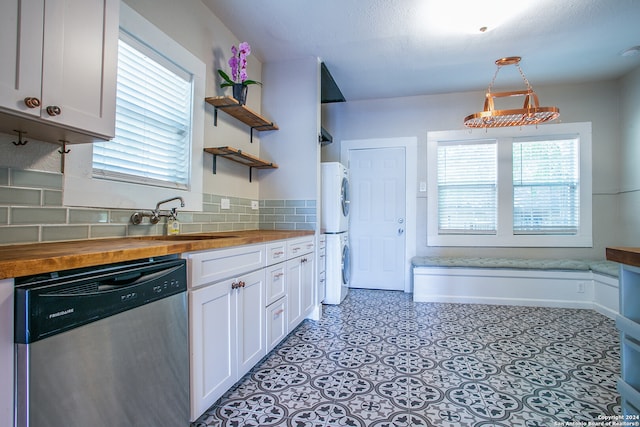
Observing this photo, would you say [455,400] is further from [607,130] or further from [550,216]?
[607,130]

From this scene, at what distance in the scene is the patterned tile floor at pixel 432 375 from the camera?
5.36ft

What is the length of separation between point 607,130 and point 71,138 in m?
5.30

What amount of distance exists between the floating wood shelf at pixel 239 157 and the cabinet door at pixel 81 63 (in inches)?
42.8

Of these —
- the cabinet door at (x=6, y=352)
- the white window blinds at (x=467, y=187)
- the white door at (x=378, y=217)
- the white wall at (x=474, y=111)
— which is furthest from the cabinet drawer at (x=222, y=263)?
the white window blinds at (x=467, y=187)

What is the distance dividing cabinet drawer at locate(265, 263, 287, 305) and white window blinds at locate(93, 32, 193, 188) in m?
0.88

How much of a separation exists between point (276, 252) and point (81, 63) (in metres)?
1.49

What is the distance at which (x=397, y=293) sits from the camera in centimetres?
424

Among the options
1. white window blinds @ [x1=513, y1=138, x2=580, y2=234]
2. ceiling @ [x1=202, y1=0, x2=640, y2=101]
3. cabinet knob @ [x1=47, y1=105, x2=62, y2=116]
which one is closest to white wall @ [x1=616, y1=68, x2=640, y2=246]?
ceiling @ [x1=202, y1=0, x2=640, y2=101]

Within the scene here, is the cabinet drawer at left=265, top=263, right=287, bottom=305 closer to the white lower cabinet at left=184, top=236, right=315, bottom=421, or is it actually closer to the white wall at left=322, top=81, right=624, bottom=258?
the white lower cabinet at left=184, top=236, right=315, bottom=421

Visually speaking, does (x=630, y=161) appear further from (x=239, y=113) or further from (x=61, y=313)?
(x=61, y=313)

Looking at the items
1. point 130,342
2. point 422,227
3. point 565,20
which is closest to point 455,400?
point 130,342

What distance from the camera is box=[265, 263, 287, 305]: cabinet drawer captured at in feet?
7.06

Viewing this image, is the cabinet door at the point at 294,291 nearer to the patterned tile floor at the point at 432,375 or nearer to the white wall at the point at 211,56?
the patterned tile floor at the point at 432,375

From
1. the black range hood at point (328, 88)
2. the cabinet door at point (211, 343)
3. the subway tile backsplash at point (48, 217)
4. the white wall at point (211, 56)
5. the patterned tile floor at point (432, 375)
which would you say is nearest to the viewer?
the subway tile backsplash at point (48, 217)
